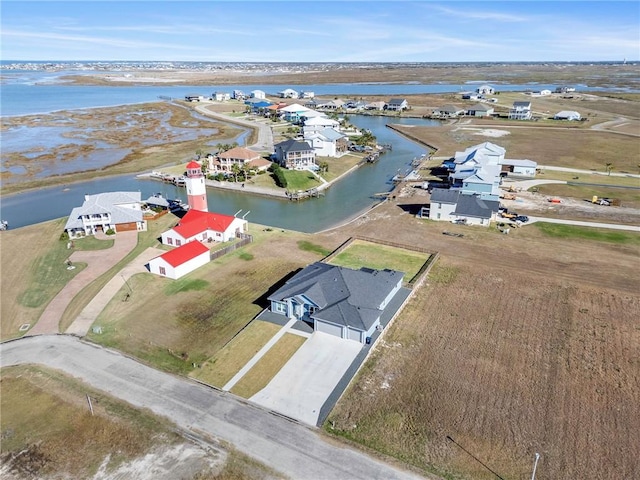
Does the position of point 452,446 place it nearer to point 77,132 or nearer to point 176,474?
point 176,474

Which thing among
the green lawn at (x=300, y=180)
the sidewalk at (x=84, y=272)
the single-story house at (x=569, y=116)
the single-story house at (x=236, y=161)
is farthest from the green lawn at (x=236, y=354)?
the single-story house at (x=569, y=116)

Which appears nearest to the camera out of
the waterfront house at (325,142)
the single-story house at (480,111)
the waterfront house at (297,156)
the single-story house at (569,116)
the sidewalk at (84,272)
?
the sidewalk at (84,272)

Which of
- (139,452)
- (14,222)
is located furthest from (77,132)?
(139,452)

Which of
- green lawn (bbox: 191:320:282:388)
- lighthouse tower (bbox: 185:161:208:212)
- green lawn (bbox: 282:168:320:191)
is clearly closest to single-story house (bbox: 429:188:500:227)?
green lawn (bbox: 282:168:320:191)

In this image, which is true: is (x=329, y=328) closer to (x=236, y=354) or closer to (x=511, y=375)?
(x=236, y=354)

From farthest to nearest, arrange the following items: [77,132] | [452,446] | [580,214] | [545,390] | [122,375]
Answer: [77,132] → [580,214] → [122,375] → [545,390] → [452,446]

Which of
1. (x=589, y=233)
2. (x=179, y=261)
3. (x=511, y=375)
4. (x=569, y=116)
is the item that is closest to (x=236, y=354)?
(x=179, y=261)

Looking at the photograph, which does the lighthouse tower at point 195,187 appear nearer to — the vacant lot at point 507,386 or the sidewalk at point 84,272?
the sidewalk at point 84,272
